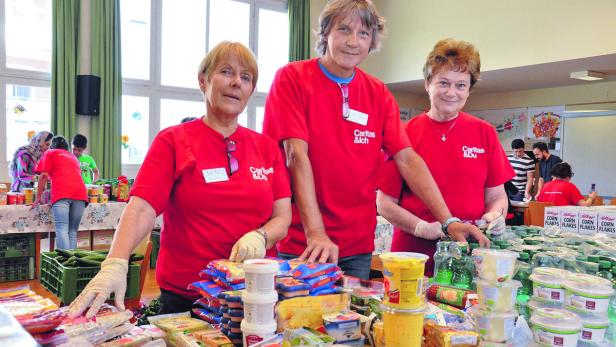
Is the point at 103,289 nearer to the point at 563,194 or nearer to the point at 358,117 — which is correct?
the point at 358,117

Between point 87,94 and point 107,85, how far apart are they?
0.38 meters

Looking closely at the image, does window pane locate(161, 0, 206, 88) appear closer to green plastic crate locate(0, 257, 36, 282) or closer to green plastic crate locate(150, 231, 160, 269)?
green plastic crate locate(150, 231, 160, 269)

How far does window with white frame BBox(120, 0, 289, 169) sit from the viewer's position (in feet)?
28.1

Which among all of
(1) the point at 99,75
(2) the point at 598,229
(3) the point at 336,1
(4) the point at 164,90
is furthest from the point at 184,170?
(4) the point at 164,90

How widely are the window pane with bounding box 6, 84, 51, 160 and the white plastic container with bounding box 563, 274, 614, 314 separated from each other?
8.04 meters

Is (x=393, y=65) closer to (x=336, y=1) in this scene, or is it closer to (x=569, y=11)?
(x=569, y=11)

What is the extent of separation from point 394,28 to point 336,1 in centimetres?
873

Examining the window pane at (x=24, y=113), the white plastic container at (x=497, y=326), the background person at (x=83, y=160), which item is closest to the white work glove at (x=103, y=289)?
the white plastic container at (x=497, y=326)

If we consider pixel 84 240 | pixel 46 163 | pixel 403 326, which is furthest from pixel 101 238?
pixel 403 326

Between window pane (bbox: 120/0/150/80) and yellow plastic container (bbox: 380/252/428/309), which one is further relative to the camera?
window pane (bbox: 120/0/150/80)

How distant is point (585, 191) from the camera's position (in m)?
9.16

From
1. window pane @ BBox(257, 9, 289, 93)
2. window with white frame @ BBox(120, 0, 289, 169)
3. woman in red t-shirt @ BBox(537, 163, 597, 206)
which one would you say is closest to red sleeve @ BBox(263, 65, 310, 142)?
woman in red t-shirt @ BBox(537, 163, 597, 206)

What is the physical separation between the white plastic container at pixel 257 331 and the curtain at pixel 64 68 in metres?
7.49

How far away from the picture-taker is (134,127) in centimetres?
869
